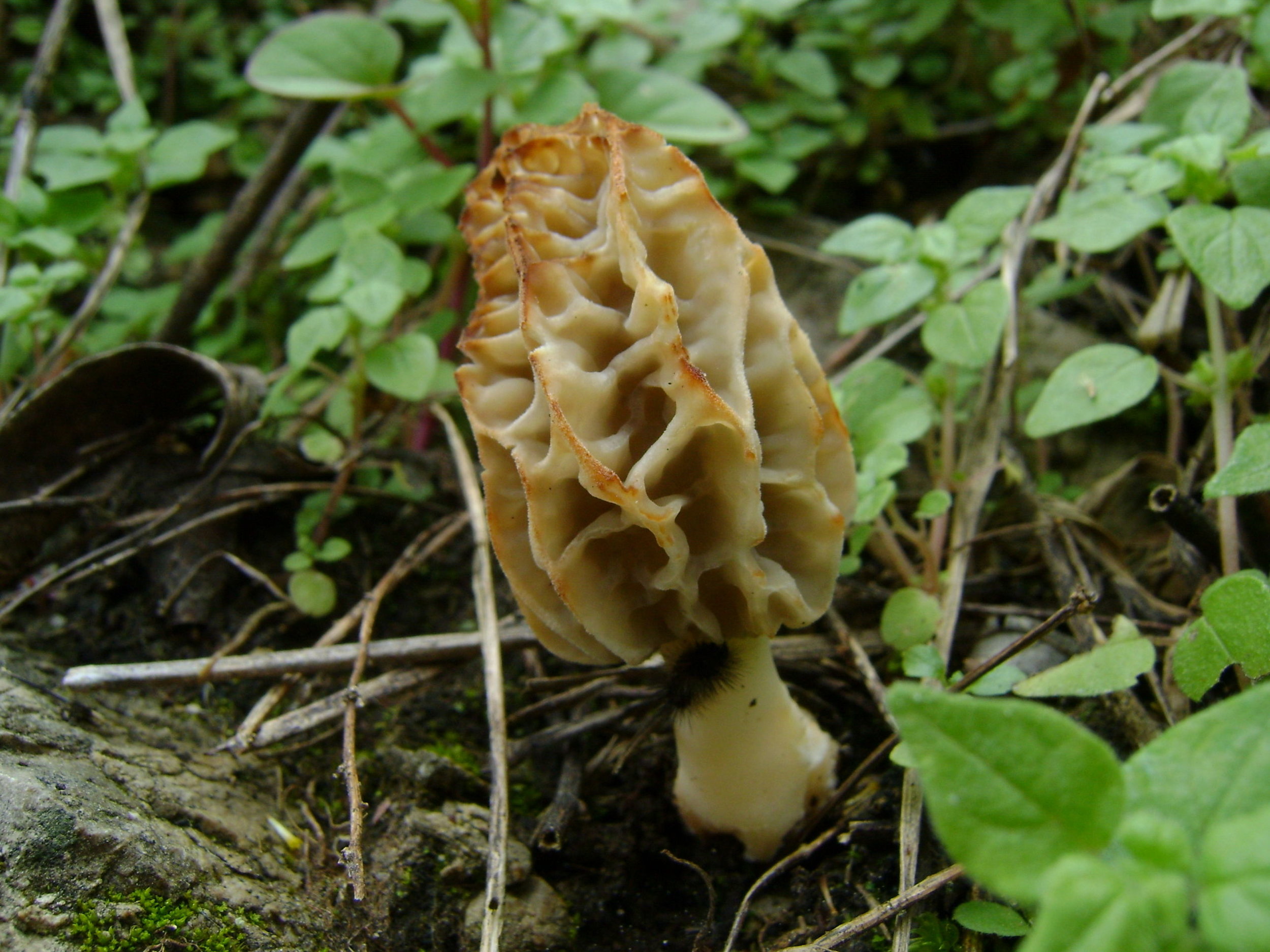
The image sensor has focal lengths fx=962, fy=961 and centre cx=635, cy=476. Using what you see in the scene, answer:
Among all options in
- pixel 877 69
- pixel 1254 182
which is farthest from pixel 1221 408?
pixel 877 69

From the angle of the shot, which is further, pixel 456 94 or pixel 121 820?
pixel 456 94

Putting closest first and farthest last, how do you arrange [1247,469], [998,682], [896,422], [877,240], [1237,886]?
[1237,886] < [1247,469] < [998,682] < [896,422] < [877,240]

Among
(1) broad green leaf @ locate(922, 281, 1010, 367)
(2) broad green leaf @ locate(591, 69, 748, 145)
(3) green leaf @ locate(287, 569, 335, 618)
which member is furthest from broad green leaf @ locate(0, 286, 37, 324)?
(1) broad green leaf @ locate(922, 281, 1010, 367)

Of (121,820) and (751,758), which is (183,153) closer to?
(121,820)

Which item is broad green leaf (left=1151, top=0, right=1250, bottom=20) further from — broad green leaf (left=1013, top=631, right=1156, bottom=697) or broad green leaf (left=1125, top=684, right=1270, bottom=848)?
broad green leaf (left=1125, top=684, right=1270, bottom=848)

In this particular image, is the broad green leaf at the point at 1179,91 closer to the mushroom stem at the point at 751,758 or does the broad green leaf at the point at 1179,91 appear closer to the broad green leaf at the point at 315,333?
the mushroom stem at the point at 751,758

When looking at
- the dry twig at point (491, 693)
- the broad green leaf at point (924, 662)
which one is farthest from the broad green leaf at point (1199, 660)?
the dry twig at point (491, 693)

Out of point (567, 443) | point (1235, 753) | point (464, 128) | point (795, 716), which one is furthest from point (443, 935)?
point (464, 128)
